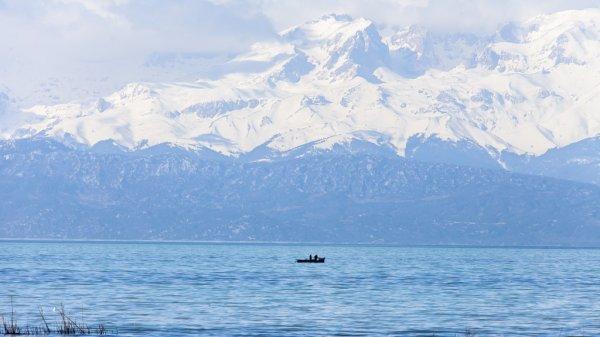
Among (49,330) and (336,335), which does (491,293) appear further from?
(49,330)

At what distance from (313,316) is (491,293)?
50.4 meters

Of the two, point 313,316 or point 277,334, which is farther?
point 313,316

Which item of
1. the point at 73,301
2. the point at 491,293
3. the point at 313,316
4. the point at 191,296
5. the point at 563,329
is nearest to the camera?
the point at 563,329

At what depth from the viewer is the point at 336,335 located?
136000mm

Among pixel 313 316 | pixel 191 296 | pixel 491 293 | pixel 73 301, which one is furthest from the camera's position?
pixel 491 293

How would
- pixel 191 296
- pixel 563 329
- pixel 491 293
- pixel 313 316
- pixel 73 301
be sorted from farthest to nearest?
pixel 491 293 < pixel 191 296 < pixel 73 301 < pixel 313 316 < pixel 563 329

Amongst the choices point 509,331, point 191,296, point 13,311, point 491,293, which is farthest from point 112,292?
point 509,331

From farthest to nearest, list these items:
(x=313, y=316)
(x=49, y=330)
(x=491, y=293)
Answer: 1. (x=491, y=293)
2. (x=313, y=316)
3. (x=49, y=330)

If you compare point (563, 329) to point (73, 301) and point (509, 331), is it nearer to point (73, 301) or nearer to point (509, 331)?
point (509, 331)

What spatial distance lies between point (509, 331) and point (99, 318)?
41.1m

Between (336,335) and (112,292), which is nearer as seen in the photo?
(336,335)

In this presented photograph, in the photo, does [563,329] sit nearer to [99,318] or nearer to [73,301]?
[99,318]

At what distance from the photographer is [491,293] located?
7844 inches


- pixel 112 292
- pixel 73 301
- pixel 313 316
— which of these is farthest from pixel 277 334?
pixel 112 292
